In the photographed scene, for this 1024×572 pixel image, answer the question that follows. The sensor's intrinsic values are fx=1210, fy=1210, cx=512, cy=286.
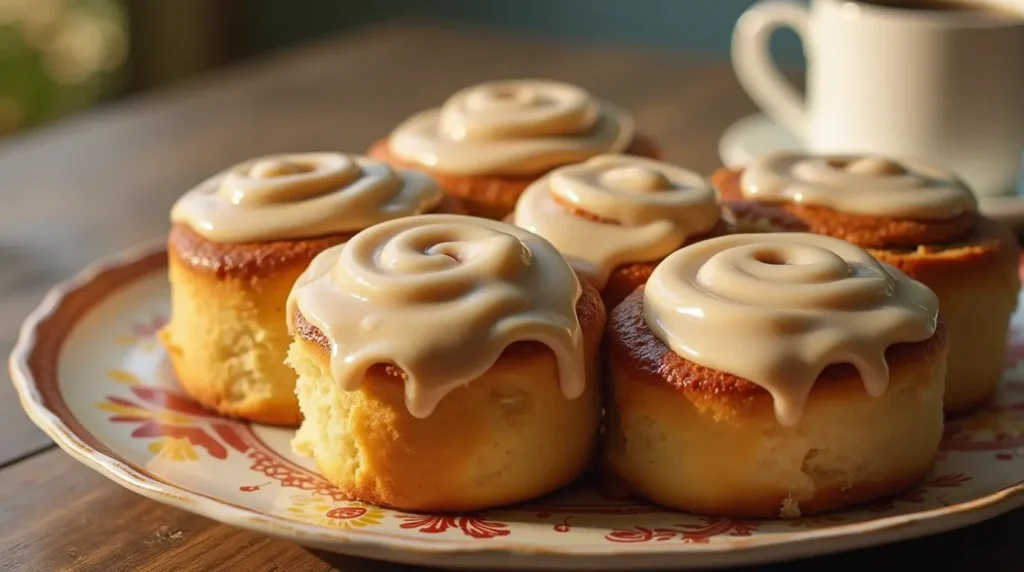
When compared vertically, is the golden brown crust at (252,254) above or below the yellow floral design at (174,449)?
above

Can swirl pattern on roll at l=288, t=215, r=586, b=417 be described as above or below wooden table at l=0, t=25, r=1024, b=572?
above

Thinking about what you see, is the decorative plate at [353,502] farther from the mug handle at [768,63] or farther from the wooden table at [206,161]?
the mug handle at [768,63]

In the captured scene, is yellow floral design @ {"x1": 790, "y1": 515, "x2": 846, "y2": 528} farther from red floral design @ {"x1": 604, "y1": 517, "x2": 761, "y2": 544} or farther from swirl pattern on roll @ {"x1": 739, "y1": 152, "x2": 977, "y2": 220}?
swirl pattern on roll @ {"x1": 739, "y1": 152, "x2": 977, "y2": 220}

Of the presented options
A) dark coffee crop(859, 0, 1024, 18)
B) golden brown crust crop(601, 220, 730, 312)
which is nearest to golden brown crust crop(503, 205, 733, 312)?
golden brown crust crop(601, 220, 730, 312)

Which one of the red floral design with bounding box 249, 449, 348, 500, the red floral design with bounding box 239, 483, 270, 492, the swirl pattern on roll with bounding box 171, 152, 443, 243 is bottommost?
the red floral design with bounding box 249, 449, 348, 500

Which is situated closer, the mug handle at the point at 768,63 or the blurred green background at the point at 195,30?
the mug handle at the point at 768,63

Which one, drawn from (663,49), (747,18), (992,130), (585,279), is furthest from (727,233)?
(663,49)

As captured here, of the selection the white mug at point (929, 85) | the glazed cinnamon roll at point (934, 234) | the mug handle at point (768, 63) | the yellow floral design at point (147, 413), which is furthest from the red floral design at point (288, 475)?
the mug handle at point (768, 63)
